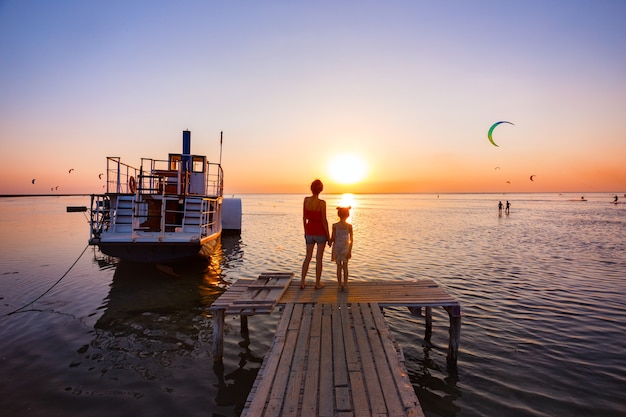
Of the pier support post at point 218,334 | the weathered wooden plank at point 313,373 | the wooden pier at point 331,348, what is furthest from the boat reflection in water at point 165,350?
the weathered wooden plank at point 313,373

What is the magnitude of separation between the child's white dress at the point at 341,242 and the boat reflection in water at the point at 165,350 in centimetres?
311

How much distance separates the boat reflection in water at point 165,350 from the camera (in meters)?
6.57

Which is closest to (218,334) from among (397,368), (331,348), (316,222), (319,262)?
(319,262)

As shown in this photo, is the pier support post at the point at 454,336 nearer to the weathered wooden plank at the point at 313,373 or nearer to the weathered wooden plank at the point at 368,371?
the weathered wooden plank at the point at 368,371

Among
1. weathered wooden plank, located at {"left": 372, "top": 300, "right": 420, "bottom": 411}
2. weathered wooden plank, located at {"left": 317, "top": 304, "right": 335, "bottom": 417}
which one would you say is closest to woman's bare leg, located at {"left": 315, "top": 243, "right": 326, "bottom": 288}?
weathered wooden plank, located at {"left": 317, "top": 304, "right": 335, "bottom": 417}

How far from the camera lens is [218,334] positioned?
762 cm

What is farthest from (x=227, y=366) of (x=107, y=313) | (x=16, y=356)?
(x=107, y=313)

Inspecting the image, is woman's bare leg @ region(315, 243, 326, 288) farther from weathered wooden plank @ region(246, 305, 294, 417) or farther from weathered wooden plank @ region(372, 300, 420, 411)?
weathered wooden plank @ region(246, 305, 294, 417)

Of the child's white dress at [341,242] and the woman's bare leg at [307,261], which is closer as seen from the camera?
the child's white dress at [341,242]

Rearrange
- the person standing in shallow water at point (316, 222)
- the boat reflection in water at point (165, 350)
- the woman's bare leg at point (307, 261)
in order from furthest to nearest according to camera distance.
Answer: the woman's bare leg at point (307, 261)
the person standing in shallow water at point (316, 222)
the boat reflection in water at point (165, 350)

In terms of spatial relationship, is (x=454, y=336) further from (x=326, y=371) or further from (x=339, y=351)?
(x=326, y=371)

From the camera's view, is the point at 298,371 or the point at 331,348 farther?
the point at 331,348

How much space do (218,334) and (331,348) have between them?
303cm

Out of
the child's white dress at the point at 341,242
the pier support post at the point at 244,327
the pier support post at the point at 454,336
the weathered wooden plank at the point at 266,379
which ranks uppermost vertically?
the child's white dress at the point at 341,242
